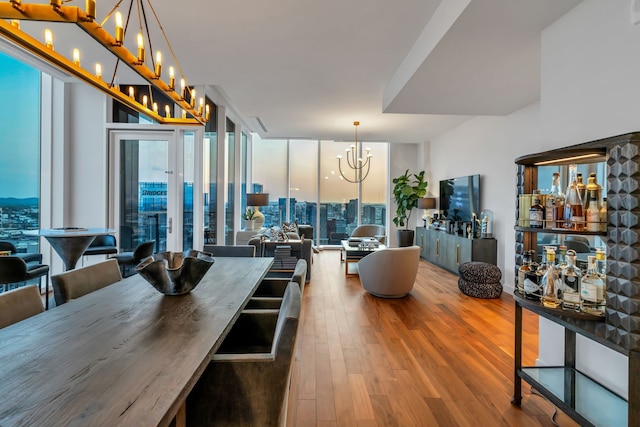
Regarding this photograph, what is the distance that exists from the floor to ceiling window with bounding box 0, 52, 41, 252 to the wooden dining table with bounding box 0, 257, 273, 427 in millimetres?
3320

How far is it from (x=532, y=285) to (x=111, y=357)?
2159mm

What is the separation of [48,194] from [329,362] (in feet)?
14.4

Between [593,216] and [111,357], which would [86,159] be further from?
[593,216]

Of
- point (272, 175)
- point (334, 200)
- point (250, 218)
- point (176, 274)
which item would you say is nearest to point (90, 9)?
point (176, 274)

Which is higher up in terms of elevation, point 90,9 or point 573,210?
point 90,9

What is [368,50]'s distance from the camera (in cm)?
353

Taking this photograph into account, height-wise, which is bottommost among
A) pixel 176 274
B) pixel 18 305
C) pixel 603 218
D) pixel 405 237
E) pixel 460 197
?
pixel 405 237

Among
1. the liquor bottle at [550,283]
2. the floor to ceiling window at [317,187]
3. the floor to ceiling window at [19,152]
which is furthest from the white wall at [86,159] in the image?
the liquor bottle at [550,283]

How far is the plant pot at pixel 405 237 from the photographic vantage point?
828 centimetres

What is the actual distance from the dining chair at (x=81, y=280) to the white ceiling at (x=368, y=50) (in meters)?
2.12

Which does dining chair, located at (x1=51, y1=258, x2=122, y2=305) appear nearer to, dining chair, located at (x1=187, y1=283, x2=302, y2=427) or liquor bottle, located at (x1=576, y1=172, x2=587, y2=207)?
dining chair, located at (x1=187, y1=283, x2=302, y2=427)

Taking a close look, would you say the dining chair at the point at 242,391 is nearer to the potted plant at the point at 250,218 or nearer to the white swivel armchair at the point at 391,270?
the white swivel armchair at the point at 391,270

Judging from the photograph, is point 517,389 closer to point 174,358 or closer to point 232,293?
point 232,293

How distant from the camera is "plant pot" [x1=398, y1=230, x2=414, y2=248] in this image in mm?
8281
